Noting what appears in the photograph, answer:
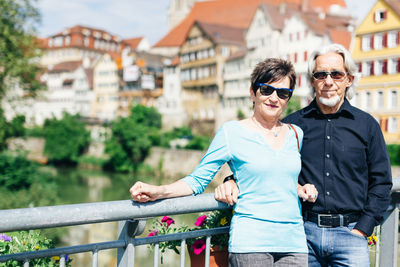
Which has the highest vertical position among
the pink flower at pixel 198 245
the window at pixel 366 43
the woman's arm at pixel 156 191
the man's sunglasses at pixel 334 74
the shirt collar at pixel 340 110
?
the window at pixel 366 43

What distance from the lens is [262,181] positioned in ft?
8.24

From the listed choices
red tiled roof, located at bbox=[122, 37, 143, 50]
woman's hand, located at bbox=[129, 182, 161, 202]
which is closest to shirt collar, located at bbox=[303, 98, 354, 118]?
woman's hand, located at bbox=[129, 182, 161, 202]

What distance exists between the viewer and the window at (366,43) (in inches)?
1206

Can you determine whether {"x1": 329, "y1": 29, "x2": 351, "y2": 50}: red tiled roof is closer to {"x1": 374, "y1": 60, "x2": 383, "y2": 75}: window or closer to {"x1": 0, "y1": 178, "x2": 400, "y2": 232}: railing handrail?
{"x1": 374, "y1": 60, "x2": 383, "y2": 75}: window

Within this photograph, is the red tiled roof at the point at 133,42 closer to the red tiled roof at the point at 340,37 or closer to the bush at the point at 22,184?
the red tiled roof at the point at 340,37

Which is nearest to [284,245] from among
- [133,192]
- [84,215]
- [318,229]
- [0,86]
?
[318,229]

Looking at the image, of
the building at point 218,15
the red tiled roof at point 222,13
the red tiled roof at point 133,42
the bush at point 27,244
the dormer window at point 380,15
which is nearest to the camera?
the bush at point 27,244

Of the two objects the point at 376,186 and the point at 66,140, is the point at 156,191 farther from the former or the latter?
the point at 66,140

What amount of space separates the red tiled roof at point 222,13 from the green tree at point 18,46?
48.9 m

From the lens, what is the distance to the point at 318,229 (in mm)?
2779

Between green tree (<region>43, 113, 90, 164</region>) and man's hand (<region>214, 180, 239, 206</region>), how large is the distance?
153 feet

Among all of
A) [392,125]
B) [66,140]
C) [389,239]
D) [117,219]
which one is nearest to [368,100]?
[392,125]

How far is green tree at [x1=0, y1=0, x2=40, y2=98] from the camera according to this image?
1886 centimetres

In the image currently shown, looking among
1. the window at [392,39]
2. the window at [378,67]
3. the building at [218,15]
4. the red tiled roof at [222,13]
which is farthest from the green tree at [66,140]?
the window at [392,39]
